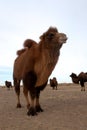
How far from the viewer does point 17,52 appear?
15328mm

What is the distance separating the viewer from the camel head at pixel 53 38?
38.8 feet

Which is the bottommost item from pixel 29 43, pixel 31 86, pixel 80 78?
pixel 31 86

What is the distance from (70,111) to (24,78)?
1.76 meters

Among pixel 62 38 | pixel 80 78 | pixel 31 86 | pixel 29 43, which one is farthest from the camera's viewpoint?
pixel 80 78

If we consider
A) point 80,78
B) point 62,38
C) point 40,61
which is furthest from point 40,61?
point 80,78

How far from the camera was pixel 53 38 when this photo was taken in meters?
12.0

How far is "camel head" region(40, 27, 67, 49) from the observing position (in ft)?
38.8

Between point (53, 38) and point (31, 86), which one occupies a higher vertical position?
point (53, 38)

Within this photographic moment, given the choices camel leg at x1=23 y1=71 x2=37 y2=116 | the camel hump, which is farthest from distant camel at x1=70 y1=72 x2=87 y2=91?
camel leg at x1=23 y1=71 x2=37 y2=116

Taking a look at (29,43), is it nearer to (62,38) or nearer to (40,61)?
(40,61)

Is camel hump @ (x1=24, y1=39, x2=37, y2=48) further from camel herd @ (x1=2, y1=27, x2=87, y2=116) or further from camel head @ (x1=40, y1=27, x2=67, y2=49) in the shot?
camel head @ (x1=40, y1=27, x2=67, y2=49)

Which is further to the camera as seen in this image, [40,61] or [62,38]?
[40,61]

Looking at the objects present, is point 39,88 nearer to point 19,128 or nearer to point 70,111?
point 70,111

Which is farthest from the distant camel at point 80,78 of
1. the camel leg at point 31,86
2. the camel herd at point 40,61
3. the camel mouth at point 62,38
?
the camel mouth at point 62,38
